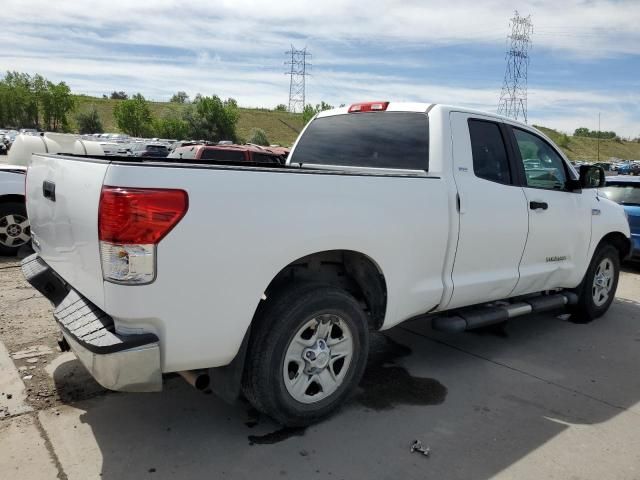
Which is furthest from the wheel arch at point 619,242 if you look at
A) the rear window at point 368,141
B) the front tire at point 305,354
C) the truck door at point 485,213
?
the front tire at point 305,354

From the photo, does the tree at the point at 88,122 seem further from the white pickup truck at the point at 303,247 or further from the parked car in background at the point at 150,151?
the white pickup truck at the point at 303,247

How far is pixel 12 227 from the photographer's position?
7754mm

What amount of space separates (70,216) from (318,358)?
1606 millimetres

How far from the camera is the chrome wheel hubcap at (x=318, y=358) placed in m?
3.28

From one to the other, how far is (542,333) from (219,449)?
12.1 ft

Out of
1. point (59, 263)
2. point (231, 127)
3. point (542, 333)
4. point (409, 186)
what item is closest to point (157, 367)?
point (59, 263)

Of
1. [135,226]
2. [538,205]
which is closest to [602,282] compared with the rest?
[538,205]

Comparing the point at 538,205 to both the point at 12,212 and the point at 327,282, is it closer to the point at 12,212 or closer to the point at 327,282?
the point at 327,282

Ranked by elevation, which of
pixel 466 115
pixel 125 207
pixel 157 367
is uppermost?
pixel 466 115

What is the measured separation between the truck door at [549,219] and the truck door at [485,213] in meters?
0.17

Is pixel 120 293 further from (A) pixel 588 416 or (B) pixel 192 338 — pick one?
(A) pixel 588 416

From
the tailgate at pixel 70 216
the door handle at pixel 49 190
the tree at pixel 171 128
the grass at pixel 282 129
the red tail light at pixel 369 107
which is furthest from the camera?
the grass at pixel 282 129

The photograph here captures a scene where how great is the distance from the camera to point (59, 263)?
3268 mm

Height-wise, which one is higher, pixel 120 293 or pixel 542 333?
pixel 120 293
